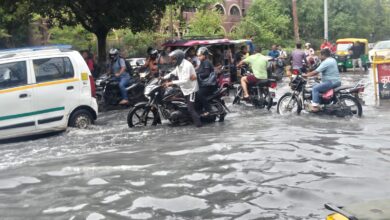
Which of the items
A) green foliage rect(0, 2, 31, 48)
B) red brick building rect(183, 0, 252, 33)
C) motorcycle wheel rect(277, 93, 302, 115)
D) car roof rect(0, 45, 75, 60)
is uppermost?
red brick building rect(183, 0, 252, 33)

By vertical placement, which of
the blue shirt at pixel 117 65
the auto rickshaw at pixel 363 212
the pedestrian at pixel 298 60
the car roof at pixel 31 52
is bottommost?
the auto rickshaw at pixel 363 212

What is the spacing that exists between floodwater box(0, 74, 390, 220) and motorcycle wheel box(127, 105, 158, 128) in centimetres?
51

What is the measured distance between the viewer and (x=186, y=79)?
1115 cm

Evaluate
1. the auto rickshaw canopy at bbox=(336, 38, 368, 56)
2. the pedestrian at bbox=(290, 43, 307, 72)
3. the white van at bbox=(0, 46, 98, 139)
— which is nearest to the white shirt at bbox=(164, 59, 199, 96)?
the white van at bbox=(0, 46, 98, 139)

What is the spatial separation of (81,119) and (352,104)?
19.7 ft

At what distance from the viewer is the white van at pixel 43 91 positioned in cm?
1045

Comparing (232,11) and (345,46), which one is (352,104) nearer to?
(345,46)

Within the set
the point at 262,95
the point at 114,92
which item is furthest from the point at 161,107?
the point at 262,95

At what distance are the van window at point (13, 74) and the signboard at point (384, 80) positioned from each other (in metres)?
9.39

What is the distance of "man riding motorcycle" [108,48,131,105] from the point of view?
48.1 ft

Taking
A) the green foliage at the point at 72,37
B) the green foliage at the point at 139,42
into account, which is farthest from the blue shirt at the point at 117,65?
the green foliage at the point at 139,42

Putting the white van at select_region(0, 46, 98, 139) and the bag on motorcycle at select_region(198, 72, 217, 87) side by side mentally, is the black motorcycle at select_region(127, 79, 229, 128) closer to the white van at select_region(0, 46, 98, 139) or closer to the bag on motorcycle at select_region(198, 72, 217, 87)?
the bag on motorcycle at select_region(198, 72, 217, 87)

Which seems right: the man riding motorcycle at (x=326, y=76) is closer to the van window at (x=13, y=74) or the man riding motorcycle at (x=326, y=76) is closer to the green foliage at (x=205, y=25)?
the van window at (x=13, y=74)

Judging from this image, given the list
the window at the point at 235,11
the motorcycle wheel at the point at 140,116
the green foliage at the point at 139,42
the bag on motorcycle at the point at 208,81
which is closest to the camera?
the motorcycle wheel at the point at 140,116
